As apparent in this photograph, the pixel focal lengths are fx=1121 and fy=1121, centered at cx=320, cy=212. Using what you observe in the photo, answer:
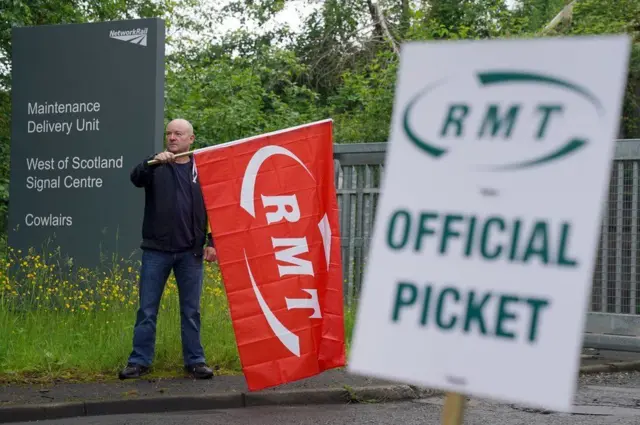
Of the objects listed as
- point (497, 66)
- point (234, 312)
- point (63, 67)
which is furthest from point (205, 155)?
point (497, 66)

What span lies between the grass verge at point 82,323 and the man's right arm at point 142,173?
1.49 meters

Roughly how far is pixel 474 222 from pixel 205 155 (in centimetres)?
519

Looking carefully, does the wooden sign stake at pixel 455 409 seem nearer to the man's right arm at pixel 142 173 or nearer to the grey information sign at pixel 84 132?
the man's right arm at pixel 142 173

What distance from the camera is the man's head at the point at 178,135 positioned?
8695mm

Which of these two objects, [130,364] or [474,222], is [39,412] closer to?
[130,364]

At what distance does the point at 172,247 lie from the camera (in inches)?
343

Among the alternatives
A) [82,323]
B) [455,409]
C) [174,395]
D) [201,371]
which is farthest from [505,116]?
[82,323]

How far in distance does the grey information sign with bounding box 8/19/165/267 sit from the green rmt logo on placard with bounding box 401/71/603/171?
794 centimetres

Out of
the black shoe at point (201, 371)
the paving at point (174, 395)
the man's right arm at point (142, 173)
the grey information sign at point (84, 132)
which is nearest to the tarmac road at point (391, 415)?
the paving at point (174, 395)

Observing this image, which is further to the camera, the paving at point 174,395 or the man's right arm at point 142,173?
the man's right arm at point 142,173

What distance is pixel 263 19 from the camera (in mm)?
33781

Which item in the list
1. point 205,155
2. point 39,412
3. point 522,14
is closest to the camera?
point 39,412

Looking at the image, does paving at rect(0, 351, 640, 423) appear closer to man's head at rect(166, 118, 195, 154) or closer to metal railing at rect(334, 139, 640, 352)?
man's head at rect(166, 118, 195, 154)

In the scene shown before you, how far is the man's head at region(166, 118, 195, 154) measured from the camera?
28.5 feet
